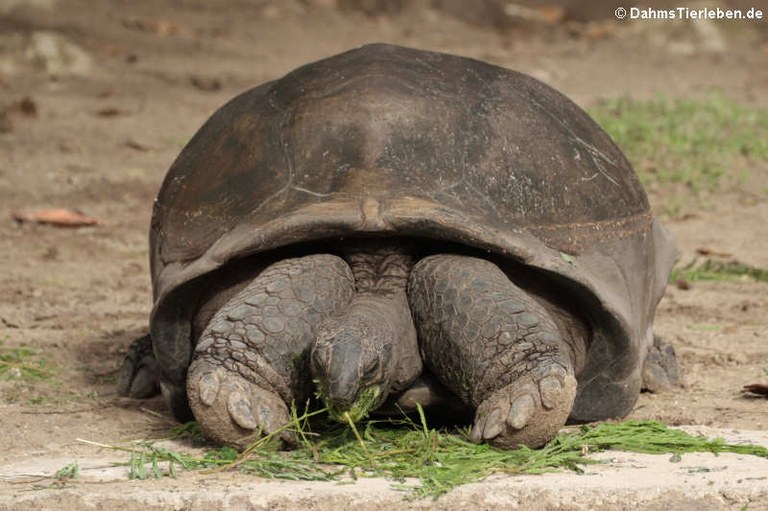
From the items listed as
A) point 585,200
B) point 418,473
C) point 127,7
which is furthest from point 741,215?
point 127,7

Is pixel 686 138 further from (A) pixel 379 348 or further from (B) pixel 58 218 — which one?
(A) pixel 379 348

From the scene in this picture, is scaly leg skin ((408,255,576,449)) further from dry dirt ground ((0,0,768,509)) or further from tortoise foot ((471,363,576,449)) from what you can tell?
dry dirt ground ((0,0,768,509))

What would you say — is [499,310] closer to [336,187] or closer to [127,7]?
[336,187]

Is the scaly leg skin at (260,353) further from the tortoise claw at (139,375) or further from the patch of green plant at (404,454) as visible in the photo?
the tortoise claw at (139,375)

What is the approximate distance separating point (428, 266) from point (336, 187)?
321 millimetres

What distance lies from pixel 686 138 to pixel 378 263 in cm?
461

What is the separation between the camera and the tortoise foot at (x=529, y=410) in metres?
3.19

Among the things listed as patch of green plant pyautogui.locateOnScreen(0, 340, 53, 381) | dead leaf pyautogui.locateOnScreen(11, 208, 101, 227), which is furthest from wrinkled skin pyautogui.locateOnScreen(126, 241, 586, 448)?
dead leaf pyautogui.locateOnScreen(11, 208, 101, 227)

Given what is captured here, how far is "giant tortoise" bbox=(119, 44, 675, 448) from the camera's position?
129 inches

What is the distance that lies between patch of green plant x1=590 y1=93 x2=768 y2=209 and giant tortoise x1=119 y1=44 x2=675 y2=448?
3.30 meters

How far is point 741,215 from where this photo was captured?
22.5ft

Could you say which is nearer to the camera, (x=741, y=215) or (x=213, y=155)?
(x=213, y=155)

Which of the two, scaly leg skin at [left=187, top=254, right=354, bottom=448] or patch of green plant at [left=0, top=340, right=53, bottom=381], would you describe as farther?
patch of green plant at [left=0, top=340, right=53, bottom=381]

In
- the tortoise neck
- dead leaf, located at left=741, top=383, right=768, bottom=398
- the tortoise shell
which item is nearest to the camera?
the tortoise shell
